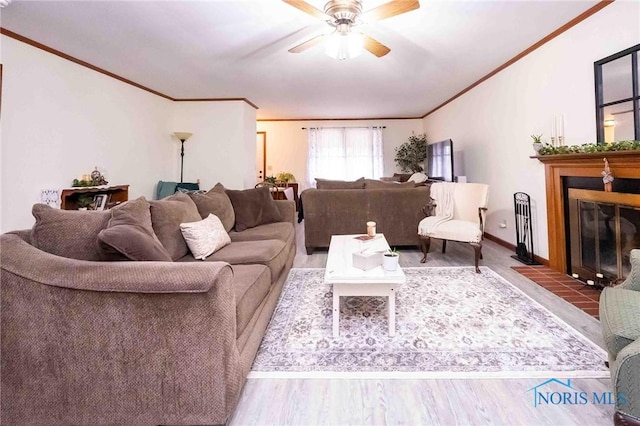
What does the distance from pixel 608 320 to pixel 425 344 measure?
0.93m

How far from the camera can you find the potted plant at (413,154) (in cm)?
770

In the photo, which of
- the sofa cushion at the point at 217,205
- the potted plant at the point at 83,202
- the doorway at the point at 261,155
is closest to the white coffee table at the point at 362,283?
the sofa cushion at the point at 217,205

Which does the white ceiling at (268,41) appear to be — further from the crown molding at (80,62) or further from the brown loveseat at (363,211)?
the brown loveseat at (363,211)

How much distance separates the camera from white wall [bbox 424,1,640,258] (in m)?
2.71

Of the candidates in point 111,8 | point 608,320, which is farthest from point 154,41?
point 608,320

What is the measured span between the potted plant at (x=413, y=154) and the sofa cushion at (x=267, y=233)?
17.0 feet

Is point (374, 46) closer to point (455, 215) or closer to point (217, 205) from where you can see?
point (217, 205)

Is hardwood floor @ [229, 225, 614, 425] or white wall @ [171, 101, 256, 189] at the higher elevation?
white wall @ [171, 101, 256, 189]

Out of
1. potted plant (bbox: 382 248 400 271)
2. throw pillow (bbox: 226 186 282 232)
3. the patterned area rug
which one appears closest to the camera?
the patterned area rug

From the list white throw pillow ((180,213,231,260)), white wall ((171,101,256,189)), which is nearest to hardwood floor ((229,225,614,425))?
white throw pillow ((180,213,231,260))

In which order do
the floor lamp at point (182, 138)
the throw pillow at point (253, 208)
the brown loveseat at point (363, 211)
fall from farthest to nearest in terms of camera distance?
the floor lamp at point (182, 138)
the brown loveseat at point (363, 211)
the throw pillow at point (253, 208)

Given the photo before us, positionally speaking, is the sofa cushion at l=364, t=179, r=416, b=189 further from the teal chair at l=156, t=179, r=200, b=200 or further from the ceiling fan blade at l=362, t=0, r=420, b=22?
the teal chair at l=156, t=179, r=200, b=200

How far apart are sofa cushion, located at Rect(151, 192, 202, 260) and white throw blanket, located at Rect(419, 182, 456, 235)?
8.81ft

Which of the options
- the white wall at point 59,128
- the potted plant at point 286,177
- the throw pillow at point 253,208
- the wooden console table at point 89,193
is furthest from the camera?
the potted plant at point 286,177
